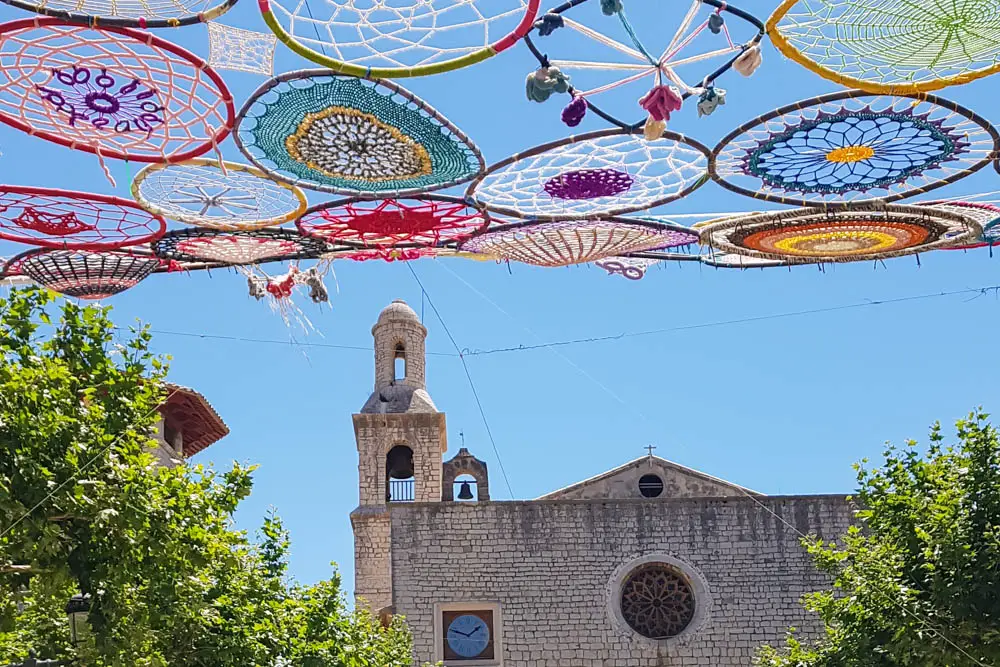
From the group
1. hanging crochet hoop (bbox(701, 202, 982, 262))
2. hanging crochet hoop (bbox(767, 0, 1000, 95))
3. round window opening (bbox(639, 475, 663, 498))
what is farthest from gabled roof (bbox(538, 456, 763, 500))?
hanging crochet hoop (bbox(767, 0, 1000, 95))

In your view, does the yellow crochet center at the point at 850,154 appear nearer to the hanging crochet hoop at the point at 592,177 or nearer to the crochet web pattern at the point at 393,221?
the hanging crochet hoop at the point at 592,177

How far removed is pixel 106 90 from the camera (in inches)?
490

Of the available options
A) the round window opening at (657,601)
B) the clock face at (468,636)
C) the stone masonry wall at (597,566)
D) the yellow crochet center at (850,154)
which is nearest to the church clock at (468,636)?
the clock face at (468,636)

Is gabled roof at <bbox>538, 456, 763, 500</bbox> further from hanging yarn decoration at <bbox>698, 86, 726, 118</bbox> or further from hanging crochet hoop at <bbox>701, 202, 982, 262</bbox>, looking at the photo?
hanging yarn decoration at <bbox>698, 86, 726, 118</bbox>

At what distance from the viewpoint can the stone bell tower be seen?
106ft

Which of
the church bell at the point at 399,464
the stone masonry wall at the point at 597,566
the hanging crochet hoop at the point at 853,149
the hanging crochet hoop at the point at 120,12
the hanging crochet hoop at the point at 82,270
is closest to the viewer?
the hanging crochet hoop at the point at 120,12

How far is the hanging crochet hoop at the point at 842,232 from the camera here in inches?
629

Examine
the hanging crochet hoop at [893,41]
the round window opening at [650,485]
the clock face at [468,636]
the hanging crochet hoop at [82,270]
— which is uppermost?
the hanging crochet hoop at [82,270]

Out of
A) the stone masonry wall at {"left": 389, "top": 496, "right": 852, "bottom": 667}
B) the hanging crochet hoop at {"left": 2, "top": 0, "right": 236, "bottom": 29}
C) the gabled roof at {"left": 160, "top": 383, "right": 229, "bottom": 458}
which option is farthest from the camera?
the gabled roof at {"left": 160, "top": 383, "right": 229, "bottom": 458}

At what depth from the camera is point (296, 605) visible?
16.1m

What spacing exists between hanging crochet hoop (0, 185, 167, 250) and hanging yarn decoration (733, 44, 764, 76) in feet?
23.5

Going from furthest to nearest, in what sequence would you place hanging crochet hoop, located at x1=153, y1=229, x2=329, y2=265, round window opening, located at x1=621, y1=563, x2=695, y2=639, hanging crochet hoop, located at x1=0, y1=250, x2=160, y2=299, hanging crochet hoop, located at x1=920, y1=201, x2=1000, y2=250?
1. round window opening, located at x1=621, y1=563, x2=695, y2=639
2. hanging crochet hoop, located at x1=0, y1=250, x2=160, y2=299
3. hanging crochet hoop, located at x1=153, y1=229, x2=329, y2=265
4. hanging crochet hoop, located at x1=920, y1=201, x2=1000, y2=250

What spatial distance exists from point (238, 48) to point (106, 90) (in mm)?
1688

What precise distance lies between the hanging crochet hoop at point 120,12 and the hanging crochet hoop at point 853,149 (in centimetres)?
559
